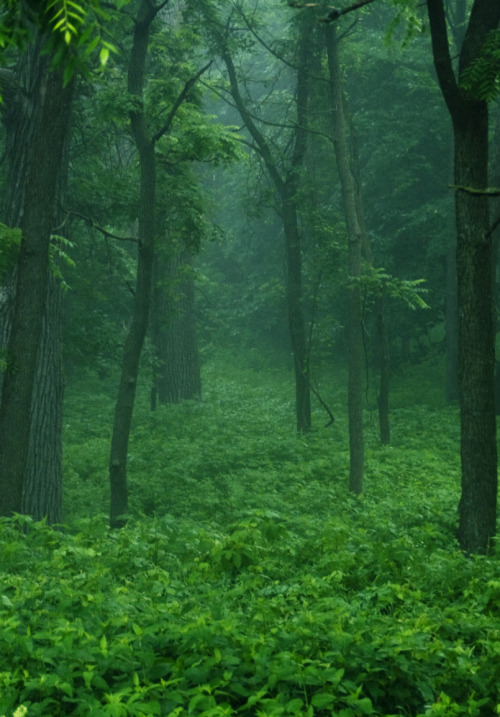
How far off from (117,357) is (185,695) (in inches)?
561

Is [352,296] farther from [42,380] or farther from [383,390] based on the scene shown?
[42,380]

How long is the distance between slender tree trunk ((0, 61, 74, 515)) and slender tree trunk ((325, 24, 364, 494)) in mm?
6172

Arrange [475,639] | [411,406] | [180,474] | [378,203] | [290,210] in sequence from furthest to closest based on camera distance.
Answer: [378,203] < [411,406] < [290,210] < [180,474] < [475,639]

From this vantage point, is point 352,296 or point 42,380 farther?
point 352,296

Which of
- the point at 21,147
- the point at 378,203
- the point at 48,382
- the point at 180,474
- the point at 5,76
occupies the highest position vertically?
the point at 378,203

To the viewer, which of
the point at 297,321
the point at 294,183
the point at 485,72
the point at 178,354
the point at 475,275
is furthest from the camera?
the point at 178,354

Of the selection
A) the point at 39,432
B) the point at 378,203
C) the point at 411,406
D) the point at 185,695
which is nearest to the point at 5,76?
the point at 39,432

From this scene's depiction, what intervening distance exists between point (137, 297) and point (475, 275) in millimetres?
5732

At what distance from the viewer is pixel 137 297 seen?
36.0 ft

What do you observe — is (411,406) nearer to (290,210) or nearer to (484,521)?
(290,210)

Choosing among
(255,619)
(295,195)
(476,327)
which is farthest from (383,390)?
(255,619)

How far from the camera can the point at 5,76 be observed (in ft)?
30.9

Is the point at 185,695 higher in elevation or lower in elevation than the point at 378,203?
lower

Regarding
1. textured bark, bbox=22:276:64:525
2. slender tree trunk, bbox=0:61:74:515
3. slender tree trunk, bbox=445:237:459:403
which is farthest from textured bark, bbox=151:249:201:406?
slender tree trunk, bbox=0:61:74:515
